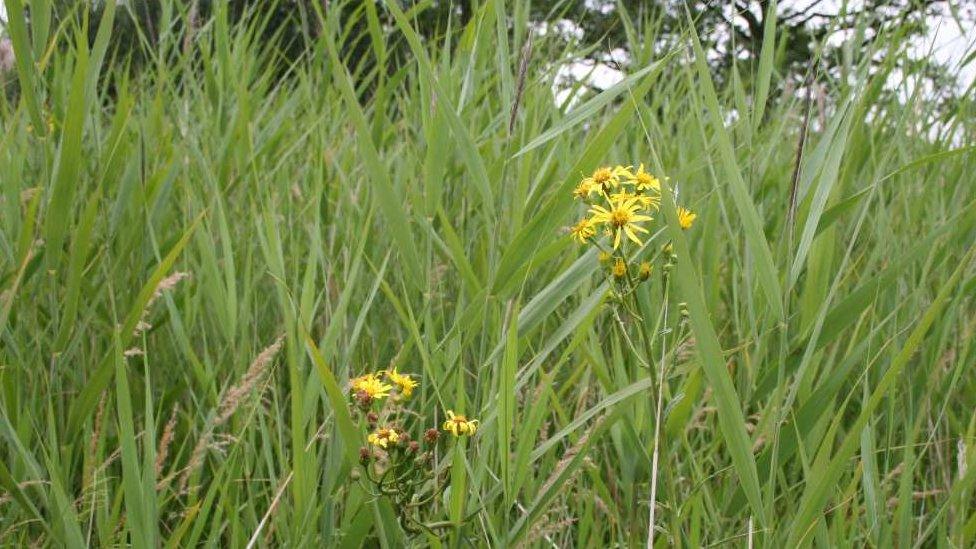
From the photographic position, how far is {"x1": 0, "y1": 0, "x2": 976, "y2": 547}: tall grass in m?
0.95

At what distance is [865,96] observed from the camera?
4.15 feet

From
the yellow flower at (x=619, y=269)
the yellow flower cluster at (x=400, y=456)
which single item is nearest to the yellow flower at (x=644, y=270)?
the yellow flower at (x=619, y=269)

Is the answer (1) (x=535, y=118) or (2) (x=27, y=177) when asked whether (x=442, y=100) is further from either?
(2) (x=27, y=177)

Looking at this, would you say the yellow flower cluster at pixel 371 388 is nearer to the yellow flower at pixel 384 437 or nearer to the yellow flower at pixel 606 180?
the yellow flower at pixel 384 437

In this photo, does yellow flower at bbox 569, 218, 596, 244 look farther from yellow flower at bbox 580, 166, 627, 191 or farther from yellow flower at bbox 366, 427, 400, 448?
yellow flower at bbox 366, 427, 400, 448

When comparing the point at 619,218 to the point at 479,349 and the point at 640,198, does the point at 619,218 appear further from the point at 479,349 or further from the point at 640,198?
the point at 479,349

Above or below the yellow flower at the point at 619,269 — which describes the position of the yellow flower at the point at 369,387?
below

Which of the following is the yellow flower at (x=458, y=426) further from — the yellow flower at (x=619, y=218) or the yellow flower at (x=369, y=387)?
the yellow flower at (x=619, y=218)

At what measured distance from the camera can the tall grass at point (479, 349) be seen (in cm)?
95

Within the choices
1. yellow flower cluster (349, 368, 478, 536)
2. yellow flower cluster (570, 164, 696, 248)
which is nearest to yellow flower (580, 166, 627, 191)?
yellow flower cluster (570, 164, 696, 248)

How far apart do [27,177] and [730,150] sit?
4.50ft

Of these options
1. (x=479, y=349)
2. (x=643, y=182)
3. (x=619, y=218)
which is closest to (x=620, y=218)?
(x=619, y=218)

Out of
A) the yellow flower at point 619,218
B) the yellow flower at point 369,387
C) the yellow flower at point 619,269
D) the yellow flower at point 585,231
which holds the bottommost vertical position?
the yellow flower at point 369,387

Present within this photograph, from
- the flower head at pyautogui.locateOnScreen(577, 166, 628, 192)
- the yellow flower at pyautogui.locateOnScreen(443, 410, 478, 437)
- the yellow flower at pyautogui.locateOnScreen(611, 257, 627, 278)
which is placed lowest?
the yellow flower at pyautogui.locateOnScreen(443, 410, 478, 437)
